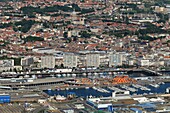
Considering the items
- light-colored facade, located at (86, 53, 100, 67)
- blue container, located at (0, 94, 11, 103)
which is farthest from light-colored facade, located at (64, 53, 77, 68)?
blue container, located at (0, 94, 11, 103)

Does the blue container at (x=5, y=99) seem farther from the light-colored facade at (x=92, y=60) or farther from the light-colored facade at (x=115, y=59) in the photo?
the light-colored facade at (x=115, y=59)

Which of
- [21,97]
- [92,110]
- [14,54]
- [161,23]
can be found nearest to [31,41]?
[14,54]

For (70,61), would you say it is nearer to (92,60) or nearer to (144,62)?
(92,60)

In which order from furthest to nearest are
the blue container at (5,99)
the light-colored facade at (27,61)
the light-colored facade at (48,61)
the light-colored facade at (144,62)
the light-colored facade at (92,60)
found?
the light-colored facade at (144,62) → the light-colored facade at (92,60) → the light-colored facade at (27,61) → the light-colored facade at (48,61) → the blue container at (5,99)

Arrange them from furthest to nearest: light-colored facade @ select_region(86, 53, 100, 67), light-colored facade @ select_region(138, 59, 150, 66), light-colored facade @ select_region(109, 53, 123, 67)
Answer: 1. light-colored facade @ select_region(138, 59, 150, 66)
2. light-colored facade @ select_region(109, 53, 123, 67)
3. light-colored facade @ select_region(86, 53, 100, 67)

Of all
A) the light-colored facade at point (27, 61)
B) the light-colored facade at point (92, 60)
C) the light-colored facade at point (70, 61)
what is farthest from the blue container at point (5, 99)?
the light-colored facade at point (92, 60)

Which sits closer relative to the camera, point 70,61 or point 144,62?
point 70,61

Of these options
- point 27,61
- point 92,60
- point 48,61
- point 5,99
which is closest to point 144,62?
point 92,60

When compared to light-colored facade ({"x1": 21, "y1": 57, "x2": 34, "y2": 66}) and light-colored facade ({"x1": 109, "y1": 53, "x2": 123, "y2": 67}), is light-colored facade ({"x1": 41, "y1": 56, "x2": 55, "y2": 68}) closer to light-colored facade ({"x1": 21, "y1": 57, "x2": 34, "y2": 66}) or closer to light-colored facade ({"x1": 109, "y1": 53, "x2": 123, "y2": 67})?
Answer: light-colored facade ({"x1": 21, "y1": 57, "x2": 34, "y2": 66})
